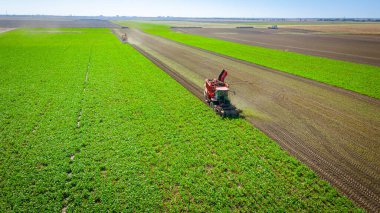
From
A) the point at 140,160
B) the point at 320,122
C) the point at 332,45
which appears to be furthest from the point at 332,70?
the point at 332,45

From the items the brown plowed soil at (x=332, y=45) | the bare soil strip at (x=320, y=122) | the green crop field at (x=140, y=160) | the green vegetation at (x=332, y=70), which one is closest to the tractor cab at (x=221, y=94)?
the green crop field at (x=140, y=160)

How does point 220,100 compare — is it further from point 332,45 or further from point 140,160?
point 332,45

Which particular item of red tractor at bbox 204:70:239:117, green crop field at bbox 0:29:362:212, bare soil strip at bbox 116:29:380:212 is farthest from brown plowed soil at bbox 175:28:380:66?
green crop field at bbox 0:29:362:212

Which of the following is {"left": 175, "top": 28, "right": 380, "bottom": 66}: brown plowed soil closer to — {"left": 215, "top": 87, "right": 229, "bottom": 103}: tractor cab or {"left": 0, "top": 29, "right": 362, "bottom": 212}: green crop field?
{"left": 215, "top": 87, "right": 229, "bottom": 103}: tractor cab

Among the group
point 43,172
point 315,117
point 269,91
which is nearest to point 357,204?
point 315,117

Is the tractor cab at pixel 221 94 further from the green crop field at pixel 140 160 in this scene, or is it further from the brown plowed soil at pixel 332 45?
the brown plowed soil at pixel 332 45
